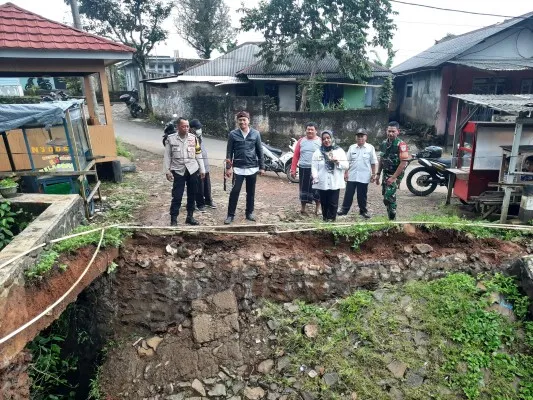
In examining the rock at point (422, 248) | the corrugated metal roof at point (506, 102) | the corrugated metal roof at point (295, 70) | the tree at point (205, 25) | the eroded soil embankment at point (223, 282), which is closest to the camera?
the eroded soil embankment at point (223, 282)

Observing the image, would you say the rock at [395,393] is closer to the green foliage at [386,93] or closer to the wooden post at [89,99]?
the wooden post at [89,99]

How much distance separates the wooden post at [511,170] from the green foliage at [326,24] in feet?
30.5

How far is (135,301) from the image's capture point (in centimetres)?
433

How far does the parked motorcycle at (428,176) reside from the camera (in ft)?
25.4

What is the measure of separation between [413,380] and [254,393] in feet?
5.35

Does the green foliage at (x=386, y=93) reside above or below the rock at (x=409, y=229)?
above

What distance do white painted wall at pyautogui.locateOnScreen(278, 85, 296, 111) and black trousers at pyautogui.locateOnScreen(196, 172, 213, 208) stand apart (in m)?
10.7

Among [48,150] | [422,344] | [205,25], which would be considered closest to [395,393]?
[422,344]

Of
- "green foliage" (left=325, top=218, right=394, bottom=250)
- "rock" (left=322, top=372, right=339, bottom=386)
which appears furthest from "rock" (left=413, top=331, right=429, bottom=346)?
"green foliage" (left=325, top=218, right=394, bottom=250)

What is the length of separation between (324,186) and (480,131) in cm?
297

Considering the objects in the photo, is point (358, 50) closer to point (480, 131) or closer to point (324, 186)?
point (480, 131)

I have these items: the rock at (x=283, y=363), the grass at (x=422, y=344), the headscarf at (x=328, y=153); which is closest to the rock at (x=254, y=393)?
the grass at (x=422, y=344)

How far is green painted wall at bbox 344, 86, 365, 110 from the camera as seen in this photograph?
16619 mm

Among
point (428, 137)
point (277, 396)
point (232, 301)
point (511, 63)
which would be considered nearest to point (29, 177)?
point (232, 301)
